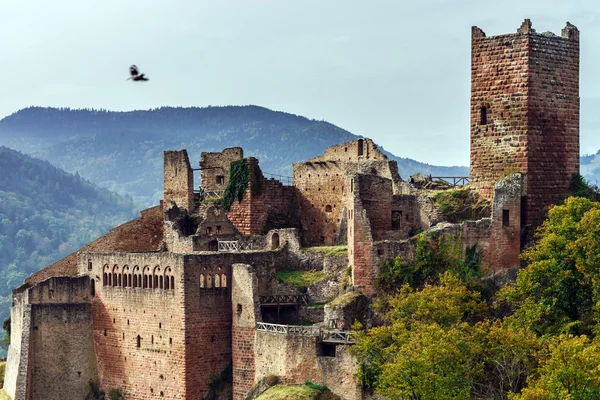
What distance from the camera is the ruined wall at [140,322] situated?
69.7 m

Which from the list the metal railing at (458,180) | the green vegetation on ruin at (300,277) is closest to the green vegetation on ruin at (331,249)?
the green vegetation on ruin at (300,277)

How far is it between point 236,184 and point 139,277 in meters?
10.4

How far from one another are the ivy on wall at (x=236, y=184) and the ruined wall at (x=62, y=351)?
10.4 metres

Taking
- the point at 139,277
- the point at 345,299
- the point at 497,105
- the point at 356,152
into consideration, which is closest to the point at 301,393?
the point at 345,299

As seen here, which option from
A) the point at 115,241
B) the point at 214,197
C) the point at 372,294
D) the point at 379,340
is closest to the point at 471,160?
the point at 372,294

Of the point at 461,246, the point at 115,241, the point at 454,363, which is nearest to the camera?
the point at 454,363

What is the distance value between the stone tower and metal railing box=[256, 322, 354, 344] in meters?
10.7

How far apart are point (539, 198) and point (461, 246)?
5.05m

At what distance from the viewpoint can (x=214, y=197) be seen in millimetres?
81125

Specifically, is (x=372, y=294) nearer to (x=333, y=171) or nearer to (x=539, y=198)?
(x=539, y=198)

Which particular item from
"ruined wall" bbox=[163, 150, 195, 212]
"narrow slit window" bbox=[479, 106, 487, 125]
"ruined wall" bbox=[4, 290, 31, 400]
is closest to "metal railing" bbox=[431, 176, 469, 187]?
"narrow slit window" bbox=[479, 106, 487, 125]

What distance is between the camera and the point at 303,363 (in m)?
63.8

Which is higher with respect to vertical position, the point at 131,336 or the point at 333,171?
the point at 333,171

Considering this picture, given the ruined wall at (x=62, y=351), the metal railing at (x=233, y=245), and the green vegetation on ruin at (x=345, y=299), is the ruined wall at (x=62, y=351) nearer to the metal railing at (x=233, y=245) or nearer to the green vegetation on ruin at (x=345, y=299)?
the metal railing at (x=233, y=245)
